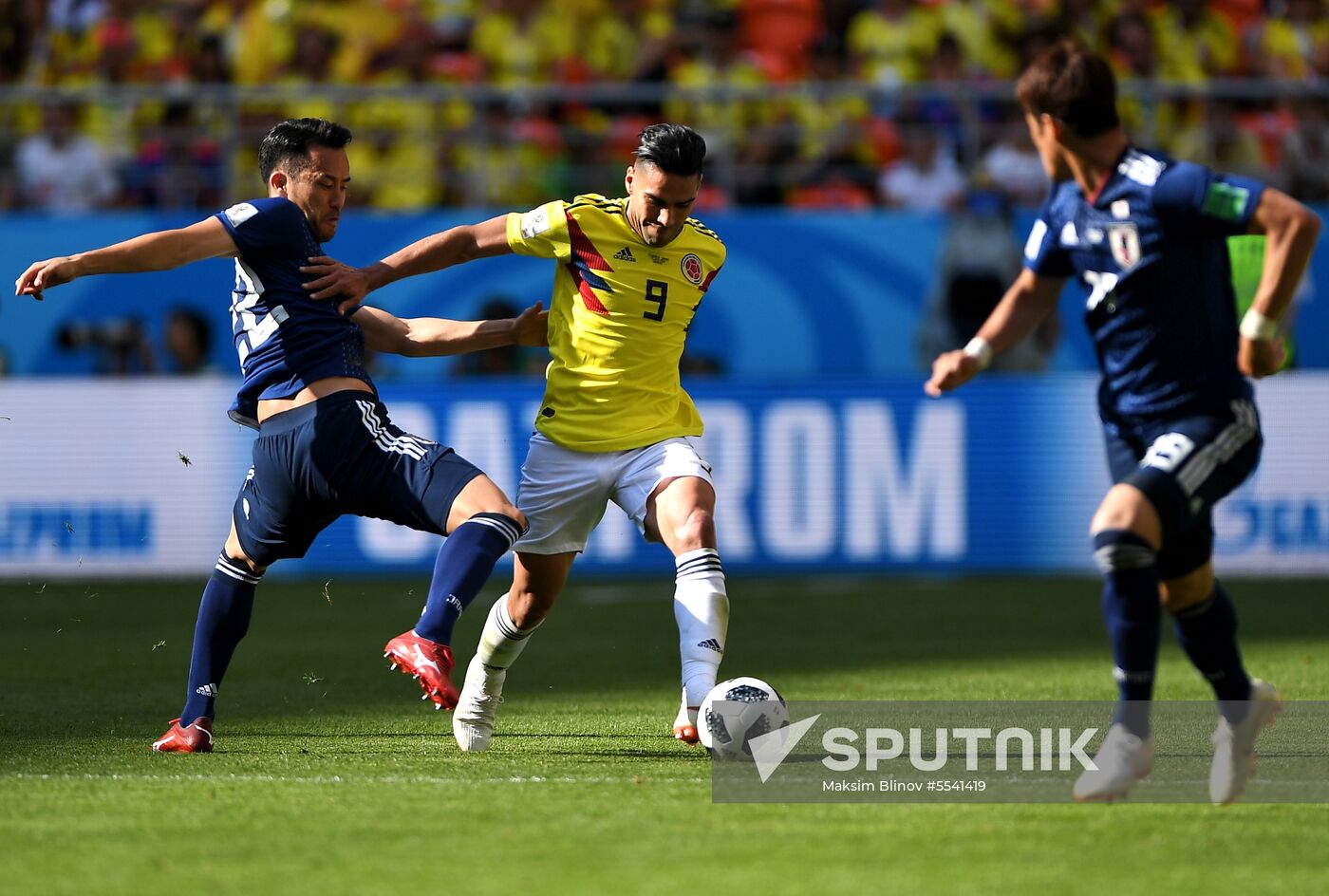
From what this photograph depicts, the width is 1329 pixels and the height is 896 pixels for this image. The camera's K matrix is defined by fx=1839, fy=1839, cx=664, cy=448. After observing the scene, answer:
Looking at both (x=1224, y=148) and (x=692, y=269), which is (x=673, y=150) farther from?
(x=1224, y=148)

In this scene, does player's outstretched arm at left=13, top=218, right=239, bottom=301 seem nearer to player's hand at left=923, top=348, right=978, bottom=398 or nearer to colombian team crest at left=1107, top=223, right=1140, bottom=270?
player's hand at left=923, top=348, right=978, bottom=398

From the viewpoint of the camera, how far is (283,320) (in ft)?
19.6

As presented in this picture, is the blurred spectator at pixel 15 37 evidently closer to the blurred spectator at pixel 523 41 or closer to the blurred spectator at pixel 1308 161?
the blurred spectator at pixel 523 41

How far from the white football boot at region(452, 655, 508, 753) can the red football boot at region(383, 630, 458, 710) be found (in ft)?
2.32

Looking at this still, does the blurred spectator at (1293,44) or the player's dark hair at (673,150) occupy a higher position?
the player's dark hair at (673,150)

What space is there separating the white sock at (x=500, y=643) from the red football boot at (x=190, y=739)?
36.8 inches

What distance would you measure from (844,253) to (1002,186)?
4.76 feet

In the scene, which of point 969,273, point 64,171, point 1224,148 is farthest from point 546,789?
point 1224,148

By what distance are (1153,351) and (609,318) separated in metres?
2.04

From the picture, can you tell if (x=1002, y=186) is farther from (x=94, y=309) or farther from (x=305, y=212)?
(x=305, y=212)

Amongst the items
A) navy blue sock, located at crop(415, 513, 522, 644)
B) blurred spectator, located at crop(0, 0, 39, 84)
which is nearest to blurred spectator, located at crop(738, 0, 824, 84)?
blurred spectator, located at crop(0, 0, 39, 84)

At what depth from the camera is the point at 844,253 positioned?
1484 cm

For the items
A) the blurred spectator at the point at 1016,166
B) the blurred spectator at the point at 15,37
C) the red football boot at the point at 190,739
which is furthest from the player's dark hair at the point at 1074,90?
the blurred spectator at the point at 15,37

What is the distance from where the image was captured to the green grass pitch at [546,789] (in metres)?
4.04
